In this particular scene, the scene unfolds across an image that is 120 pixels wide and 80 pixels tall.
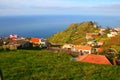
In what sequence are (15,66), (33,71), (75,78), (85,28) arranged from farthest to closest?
(85,28) < (15,66) < (33,71) < (75,78)

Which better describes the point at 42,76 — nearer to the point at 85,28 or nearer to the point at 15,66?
the point at 15,66

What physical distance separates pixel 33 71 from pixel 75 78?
2172 mm

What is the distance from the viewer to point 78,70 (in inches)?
555

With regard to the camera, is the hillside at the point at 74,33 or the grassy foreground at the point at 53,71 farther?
the hillside at the point at 74,33

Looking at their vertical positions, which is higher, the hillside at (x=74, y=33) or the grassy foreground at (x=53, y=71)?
the hillside at (x=74, y=33)

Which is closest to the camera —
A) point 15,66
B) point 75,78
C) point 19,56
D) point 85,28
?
point 75,78

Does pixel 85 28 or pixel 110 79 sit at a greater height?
pixel 85 28

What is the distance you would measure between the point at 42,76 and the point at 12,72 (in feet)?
4.80

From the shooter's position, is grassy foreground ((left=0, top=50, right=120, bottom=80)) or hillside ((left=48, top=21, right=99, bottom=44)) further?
hillside ((left=48, top=21, right=99, bottom=44))

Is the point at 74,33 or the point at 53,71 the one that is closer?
the point at 53,71

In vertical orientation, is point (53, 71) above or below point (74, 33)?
below

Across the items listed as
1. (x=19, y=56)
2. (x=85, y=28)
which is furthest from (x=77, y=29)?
(x=19, y=56)

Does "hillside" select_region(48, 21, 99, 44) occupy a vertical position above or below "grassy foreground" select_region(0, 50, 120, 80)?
above

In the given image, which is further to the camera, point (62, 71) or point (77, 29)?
point (77, 29)
